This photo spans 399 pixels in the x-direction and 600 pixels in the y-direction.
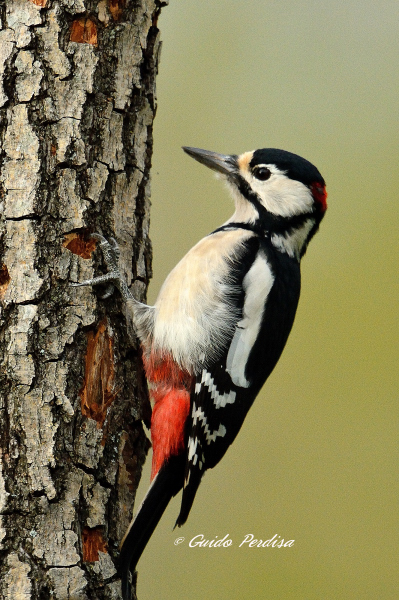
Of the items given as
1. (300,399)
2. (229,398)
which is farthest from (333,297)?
(229,398)

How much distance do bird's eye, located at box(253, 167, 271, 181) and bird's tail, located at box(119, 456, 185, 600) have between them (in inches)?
49.5

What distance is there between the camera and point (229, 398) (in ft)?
8.43

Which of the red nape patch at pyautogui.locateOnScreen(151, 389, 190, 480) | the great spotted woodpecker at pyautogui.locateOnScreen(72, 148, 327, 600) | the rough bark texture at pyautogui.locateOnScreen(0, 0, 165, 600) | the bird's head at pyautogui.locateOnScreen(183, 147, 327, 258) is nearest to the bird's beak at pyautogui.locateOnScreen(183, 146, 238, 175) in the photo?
the bird's head at pyautogui.locateOnScreen(183, 147, 327, 258)

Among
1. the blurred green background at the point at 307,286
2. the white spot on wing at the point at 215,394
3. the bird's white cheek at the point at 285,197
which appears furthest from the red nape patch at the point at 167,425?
the blurred green background at the point at 307,286

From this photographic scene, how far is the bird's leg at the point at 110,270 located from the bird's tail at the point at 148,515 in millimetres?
683

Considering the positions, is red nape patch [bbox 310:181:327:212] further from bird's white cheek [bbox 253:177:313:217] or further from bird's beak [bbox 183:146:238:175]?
bird's beak [bbox 183:146:238:175]

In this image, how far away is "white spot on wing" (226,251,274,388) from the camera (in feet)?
8.51

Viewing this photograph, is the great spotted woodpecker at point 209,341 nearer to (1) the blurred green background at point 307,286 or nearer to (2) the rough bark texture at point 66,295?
(2) the rough bark texture at point 66,295

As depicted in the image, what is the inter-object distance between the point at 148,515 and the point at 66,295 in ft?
2.56

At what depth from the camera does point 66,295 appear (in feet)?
6.94

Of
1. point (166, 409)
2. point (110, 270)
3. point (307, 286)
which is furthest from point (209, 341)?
point (307, 286)

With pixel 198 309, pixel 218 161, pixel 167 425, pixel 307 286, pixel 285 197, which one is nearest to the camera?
pixel 167 425

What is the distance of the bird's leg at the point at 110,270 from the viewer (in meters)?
2.22

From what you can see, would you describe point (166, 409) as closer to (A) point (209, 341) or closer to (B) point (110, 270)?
(A) point (209, 341)
